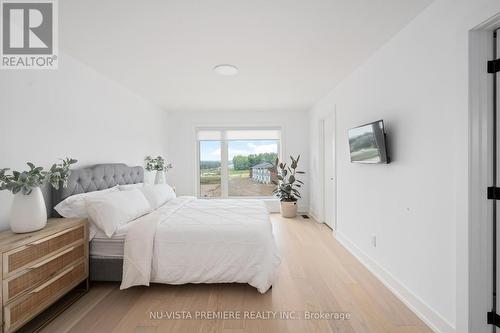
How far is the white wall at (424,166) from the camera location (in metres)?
1.50

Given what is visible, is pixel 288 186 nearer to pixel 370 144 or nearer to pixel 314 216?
pixel 314 216

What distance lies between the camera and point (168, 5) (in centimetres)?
175

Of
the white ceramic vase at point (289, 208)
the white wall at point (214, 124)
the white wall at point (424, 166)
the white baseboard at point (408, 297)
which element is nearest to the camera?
the white wall at point (424, 166)

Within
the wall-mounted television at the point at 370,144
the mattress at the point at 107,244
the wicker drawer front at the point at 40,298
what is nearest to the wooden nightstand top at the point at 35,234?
the mattress at the point at 107,244

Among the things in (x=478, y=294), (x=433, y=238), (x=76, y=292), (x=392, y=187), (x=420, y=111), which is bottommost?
(x=76, y=292)

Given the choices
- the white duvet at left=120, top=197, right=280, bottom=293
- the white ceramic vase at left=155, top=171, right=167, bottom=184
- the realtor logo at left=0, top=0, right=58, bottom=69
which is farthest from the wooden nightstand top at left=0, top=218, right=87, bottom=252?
the white ceramic vase at left=155, top=171, right=167, bottom=184

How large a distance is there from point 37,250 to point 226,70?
2.55 metres

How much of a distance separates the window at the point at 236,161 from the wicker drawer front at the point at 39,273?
12.0 ft

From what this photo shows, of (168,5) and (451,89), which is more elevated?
(168,5)

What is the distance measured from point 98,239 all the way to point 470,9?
343cm

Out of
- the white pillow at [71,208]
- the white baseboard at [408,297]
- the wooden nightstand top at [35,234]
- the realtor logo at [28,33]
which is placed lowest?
the white baseboard at [408,297]

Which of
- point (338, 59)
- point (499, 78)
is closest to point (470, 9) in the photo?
point (499, 78)

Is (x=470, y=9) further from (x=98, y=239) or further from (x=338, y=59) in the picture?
(x=98, y=239)

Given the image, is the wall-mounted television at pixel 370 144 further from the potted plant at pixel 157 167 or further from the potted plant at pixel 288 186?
the potted plant at pixel 157 167
